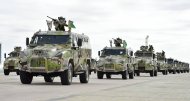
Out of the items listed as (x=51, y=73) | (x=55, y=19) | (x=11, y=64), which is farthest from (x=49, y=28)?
(x=11, y=64)

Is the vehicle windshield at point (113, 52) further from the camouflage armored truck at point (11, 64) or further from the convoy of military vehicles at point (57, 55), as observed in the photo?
the camouflage armored truck at point (11, 64)

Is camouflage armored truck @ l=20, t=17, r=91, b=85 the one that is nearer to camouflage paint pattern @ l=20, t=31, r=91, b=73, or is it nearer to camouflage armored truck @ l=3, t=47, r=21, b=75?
camouflage paint pattern @ l=20, t=31, r=91, b=73

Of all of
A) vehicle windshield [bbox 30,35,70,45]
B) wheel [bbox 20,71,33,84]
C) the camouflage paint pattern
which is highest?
vehicle windshield [bbox 30,35,70,45]

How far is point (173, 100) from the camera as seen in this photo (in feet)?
42.2

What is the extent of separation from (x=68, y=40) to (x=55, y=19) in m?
2.39

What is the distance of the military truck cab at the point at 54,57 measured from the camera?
20.3 meters

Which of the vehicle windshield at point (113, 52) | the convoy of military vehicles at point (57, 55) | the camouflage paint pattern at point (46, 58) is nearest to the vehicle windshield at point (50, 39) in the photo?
the convoy of military vehicles at point (57, 55)

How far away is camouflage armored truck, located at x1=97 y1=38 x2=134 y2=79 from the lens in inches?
1257

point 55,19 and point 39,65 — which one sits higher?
point 55,19

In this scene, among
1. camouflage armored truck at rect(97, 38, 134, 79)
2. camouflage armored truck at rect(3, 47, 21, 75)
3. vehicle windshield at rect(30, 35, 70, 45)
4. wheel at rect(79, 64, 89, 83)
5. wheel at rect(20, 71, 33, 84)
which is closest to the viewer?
wheel at rect(20, 71, 33, 84)

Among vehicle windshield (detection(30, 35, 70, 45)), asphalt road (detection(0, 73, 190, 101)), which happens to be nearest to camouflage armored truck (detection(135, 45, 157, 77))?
vehicle windshield (detection(30, 35, 70, 45))

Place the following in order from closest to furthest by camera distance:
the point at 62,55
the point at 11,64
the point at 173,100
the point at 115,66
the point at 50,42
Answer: the point at 173,100 → the point at 62,55 → the point at 50,42 → the point at 115,66 → the point at 11,64

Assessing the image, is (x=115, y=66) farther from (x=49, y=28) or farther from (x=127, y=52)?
(x=49, y=28)

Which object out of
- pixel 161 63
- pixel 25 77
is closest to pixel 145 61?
pixel 161 63
